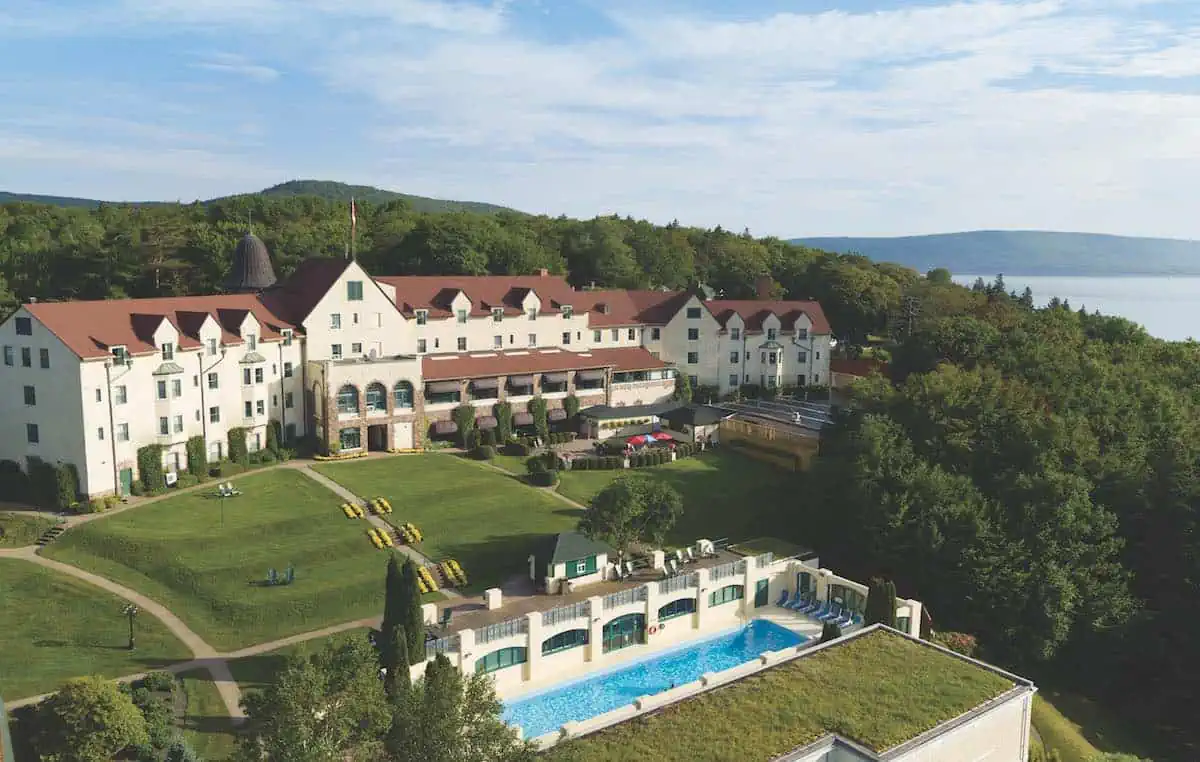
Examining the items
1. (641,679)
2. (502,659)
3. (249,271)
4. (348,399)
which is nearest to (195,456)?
(348,399)

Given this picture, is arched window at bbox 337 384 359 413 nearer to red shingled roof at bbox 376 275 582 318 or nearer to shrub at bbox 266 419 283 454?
shrub at bbox 266 419 283 454

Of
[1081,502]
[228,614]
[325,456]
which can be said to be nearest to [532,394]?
[325,456]

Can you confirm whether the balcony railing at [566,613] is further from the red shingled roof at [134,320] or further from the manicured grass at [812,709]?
the red shingled roof at [134,320]

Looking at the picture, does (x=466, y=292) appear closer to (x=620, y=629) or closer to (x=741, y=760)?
(x=620, y=629)

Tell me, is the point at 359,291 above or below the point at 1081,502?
above

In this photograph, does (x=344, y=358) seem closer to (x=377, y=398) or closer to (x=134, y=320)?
(x=377, y=398)

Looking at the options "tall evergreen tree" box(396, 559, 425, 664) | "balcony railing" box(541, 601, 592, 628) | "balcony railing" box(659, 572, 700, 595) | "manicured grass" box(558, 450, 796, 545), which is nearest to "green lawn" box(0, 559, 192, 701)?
"tall evergreen tree" box(396, 559, 425, 664)
